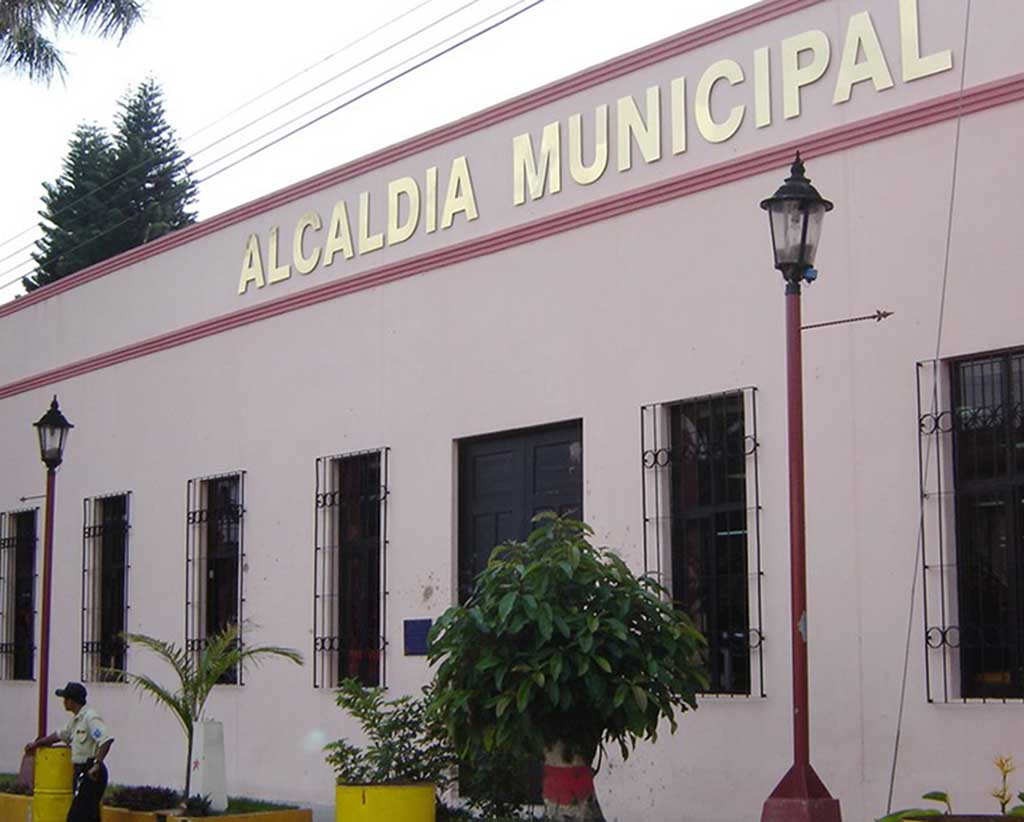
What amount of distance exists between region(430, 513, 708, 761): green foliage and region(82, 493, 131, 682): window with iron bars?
9.95 metres

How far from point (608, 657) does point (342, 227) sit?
756cm

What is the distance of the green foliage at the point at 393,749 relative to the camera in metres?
12.2

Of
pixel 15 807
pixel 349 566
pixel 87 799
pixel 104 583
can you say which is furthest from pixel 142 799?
pixel 104 583

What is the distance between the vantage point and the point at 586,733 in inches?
426

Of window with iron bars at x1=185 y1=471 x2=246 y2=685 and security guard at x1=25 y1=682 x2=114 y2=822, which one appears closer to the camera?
security guard at x1=25 y1=682 x2=114 y2=822

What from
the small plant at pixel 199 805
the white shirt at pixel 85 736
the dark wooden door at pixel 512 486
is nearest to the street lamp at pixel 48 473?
the white shirt at pixel 85 736

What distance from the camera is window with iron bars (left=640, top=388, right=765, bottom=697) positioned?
1245cm

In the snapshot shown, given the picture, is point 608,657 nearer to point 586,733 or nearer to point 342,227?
point 586,733

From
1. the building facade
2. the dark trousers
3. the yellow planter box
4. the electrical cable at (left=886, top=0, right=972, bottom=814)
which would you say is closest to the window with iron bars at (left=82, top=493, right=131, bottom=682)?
the building facade

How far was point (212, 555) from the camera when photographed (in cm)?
1858

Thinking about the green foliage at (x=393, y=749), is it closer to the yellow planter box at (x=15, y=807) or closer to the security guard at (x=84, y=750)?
the security guard at (x=84, y=750)

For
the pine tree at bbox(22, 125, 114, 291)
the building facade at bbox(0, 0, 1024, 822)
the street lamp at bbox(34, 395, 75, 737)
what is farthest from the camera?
the pine tree at bbox(22, 125, 114, 291)

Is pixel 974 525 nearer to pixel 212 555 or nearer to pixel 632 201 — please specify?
pixel 632 201

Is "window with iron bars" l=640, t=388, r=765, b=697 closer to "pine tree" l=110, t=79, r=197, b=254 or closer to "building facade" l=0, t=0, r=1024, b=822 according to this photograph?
"building facade" l=0, t=0, r=1024, b=822
